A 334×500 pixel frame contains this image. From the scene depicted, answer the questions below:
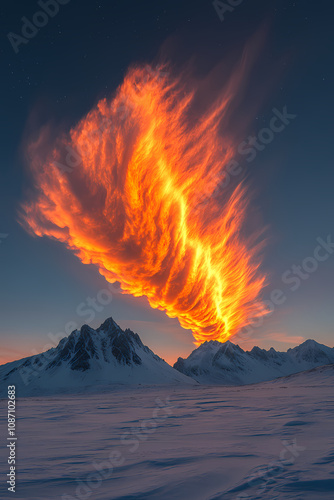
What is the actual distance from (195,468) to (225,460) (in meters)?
0.66

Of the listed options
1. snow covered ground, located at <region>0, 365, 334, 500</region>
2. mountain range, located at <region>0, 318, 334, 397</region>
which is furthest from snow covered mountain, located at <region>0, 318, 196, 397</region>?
snow covered ground, located at <region>0, 365, 334, 500</region>

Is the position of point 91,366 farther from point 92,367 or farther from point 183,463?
point 183,463

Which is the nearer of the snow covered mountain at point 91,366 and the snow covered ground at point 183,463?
the snow covered ground at point 183,463

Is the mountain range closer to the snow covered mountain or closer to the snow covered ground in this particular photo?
the snow covered mountain

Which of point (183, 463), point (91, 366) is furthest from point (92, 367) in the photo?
point (183, 463)

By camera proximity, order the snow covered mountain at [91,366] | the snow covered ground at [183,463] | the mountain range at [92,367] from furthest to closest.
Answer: the snow covered mountain at [91,366]
the mountain range at [92,367]
the snow covered ground at [183,463]

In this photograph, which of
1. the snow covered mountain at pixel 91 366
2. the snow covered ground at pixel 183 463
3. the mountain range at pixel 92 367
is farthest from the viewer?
the snow covered mountain at pixel 91 366

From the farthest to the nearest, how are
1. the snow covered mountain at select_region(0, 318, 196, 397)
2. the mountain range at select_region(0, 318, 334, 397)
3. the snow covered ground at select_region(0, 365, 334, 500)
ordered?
the snow covered mountain at select_region(0, 318, 196, 397), the mountain range at select_region(0, 318, 334, 397), the snow covered ground at select_region(0, 365, 334, 500)

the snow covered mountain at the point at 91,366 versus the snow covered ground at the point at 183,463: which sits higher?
the snow covered mountain at the point at 91,366

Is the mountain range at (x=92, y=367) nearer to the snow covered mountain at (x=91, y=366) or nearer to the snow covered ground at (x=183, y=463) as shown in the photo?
the snow covered mountain at (x=91, y=366)

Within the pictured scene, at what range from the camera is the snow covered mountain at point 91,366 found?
11706cm

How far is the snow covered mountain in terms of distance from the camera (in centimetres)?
11706

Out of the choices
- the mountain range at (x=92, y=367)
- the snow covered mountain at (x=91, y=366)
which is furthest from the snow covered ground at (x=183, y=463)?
the snow covered mountain at (x=91, y=366)

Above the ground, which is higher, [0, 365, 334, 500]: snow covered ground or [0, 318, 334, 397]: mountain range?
[0, 318, 334, 397]: mountain range
